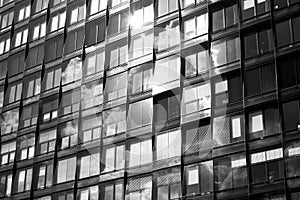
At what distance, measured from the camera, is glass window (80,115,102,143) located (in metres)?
45.8

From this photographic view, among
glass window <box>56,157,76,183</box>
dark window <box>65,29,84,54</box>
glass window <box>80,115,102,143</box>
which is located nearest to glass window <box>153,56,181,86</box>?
glass window <box>80,115,102,143</box>

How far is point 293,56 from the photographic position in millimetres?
36656

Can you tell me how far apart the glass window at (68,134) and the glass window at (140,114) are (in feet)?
19.3

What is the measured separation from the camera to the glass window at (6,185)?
5116 cm

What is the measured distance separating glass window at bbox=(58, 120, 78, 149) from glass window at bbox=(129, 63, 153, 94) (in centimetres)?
624

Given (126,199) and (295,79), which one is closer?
(295,79)

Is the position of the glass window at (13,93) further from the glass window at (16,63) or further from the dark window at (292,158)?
the dark window at (292,158)

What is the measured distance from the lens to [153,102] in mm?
42625

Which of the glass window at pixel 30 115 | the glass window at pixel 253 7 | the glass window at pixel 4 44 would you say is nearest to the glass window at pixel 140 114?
the glass window at pixel 253 7

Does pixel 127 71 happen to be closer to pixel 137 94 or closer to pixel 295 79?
pixel 137 94

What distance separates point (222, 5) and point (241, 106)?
26.4 ft

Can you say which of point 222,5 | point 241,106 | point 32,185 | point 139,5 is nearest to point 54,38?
point 139,5

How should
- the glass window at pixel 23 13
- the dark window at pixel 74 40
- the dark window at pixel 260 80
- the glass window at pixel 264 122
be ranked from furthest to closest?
1. the glass window at pixel 23 13
2. the dark window at pixel 74 40
3. the dark window at pixel 260 80
4. the glass window at pixel 264 122

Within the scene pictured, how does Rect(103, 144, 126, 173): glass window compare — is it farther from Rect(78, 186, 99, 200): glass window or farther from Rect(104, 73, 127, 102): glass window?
Rect(104, 73, 127, 102): glass window
